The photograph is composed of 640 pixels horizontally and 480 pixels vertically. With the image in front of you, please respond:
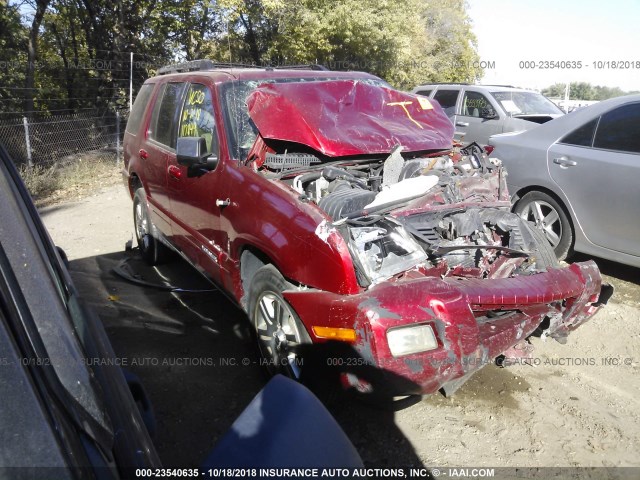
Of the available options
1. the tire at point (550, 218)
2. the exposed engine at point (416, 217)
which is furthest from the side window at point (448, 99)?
the exposed engine at point (416, 217)

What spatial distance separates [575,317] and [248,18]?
16451 millimetres

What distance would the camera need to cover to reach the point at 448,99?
10320mm

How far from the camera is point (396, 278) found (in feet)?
9.04

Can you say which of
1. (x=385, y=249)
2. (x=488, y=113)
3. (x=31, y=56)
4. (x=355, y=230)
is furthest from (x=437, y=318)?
(x=31, y=56)

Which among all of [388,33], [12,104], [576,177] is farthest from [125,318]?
[388,33]

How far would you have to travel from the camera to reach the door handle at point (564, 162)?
4766 mm

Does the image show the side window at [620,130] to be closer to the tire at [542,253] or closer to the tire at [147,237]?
the tire at [542,253]

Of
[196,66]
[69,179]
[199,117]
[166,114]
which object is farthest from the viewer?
[69,179]

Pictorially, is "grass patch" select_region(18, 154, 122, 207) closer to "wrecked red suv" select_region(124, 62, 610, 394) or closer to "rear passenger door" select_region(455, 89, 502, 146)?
"wrecked red suv" select_region(124, 62, 610, 394)

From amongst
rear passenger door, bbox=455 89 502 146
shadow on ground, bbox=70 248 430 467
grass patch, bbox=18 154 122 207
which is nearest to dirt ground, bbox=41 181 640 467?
shadow on ground, bbox=70 248 430 467

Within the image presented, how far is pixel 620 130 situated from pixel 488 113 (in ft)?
16.8

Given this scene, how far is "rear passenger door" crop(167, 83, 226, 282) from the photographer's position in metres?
3.58

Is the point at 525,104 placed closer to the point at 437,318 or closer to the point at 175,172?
the point at 175,172

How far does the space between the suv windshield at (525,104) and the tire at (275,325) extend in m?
7.62
